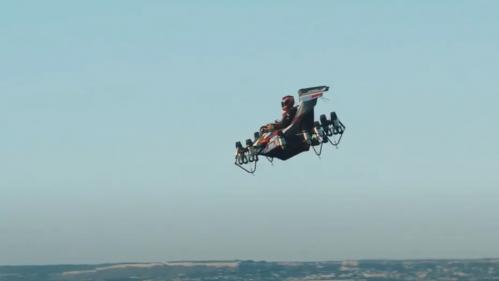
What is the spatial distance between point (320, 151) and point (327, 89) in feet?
19.0

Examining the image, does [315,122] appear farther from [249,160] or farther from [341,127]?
[249,160]

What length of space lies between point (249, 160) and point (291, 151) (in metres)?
7.86

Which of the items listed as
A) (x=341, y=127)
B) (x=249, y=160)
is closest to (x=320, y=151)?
(x=341, y=127)

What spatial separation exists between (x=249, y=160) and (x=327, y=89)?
47.4 ft

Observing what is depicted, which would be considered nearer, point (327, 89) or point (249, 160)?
point (327, 89)

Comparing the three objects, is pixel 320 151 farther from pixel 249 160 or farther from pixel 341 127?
pixel 249 160

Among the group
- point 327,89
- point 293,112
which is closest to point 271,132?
point 293,112

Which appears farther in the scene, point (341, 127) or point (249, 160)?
point (249, 160)

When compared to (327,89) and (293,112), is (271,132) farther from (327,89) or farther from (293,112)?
(327,89)

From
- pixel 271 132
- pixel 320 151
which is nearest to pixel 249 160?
pixel 271 132

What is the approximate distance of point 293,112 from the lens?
94.2 meters

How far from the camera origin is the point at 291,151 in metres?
93.1

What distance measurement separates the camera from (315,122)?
9200 cm

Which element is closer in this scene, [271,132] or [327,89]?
[327,89]
